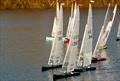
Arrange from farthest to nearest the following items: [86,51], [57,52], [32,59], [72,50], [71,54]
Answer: [32,59] → [57,52] → [86,51] → [71,54] → [72,50]

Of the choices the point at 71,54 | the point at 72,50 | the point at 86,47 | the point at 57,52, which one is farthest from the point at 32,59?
the point at 72,50

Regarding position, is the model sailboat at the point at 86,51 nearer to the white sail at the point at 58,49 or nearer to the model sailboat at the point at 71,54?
the white sail at the point at 58,49

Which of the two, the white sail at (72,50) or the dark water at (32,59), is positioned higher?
the white sail at (72,50)

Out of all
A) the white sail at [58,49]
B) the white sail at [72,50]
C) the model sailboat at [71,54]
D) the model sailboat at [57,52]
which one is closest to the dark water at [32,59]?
the model sailboat at [71,54]

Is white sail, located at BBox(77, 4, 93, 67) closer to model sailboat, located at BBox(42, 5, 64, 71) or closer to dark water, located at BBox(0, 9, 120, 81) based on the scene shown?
dark water, located at BBox(0, 9, 120, 81)

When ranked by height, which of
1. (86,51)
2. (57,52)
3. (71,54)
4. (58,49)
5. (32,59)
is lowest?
(32,59)

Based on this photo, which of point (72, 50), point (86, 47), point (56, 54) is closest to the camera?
point (72, 50)

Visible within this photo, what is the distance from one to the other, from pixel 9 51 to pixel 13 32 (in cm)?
4583

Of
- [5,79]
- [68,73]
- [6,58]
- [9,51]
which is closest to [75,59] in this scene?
[68,73]

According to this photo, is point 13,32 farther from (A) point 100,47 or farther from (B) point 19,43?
(A) point 100,47

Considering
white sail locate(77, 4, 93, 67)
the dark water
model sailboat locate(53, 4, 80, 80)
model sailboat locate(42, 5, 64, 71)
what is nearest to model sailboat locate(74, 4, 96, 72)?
white sail locate(77, 4, 93, 67)

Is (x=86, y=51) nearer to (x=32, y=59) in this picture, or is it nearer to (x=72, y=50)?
(x=72, y=50)

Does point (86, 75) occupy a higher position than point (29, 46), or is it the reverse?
point (86, 75)

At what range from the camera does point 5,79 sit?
85.5 meters
